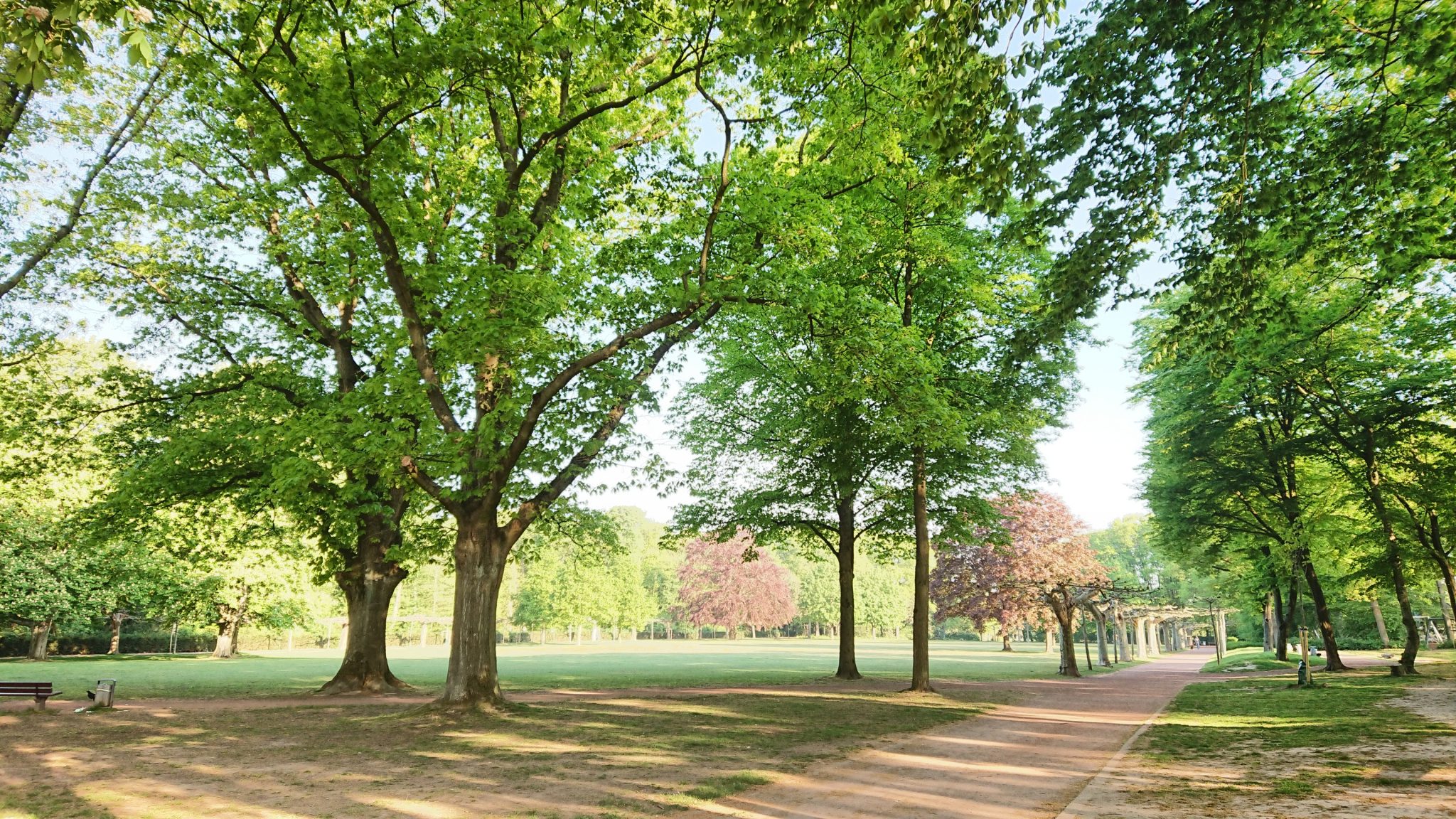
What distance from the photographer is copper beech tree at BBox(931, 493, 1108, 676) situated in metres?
30.6

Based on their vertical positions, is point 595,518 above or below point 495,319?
below

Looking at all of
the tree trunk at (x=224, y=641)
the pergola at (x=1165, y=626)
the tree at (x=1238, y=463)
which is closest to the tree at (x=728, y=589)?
the pergola at (x=1165, y=626)

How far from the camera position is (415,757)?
32.5 feet

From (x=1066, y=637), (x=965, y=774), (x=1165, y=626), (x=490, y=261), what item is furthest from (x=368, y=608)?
(x=1165, y=626)

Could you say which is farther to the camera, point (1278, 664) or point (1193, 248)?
point (1278, 664)

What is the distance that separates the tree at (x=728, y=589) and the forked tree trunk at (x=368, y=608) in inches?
2385

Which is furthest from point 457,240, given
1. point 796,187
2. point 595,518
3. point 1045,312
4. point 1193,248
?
point 1193,248

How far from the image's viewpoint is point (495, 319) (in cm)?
1241

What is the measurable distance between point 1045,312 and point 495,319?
8793 millimetres

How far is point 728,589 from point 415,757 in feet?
239

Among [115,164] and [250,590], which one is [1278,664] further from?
[250,590]

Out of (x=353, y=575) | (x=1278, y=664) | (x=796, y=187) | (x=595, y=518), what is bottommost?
(x=1278, y=664)

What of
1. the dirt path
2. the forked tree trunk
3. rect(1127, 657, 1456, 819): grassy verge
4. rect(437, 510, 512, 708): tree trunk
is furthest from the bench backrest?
rect(1127, 657, 1456, 819): grassy verge

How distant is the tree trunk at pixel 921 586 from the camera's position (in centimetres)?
1972
